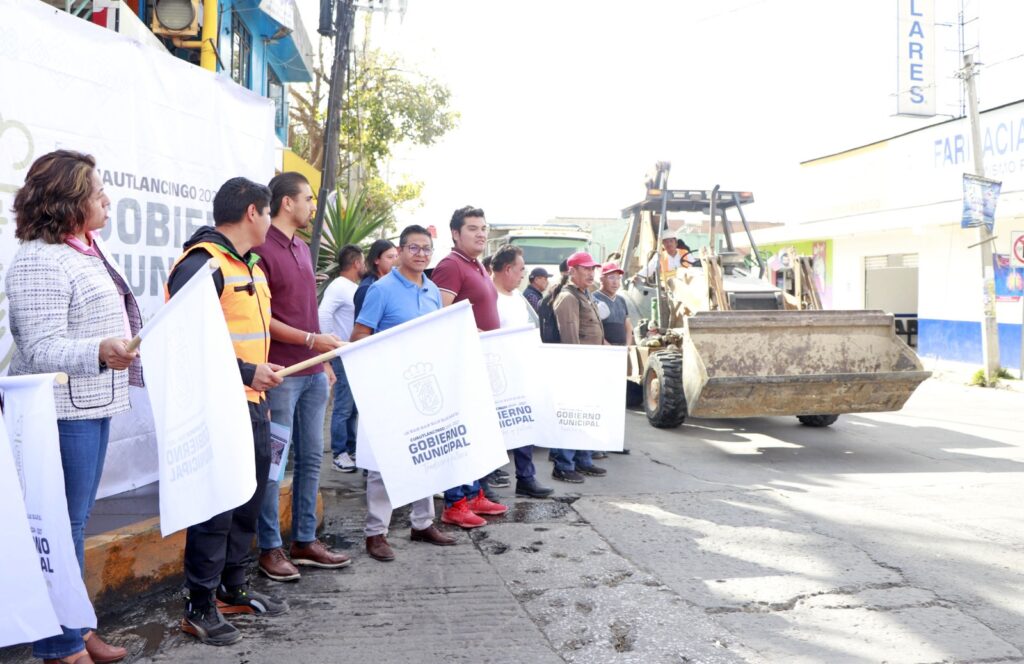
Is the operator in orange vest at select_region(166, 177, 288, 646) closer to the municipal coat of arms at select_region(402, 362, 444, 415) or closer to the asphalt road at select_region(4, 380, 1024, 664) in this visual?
the asphalt road at select_region(4, 380, 1024, 664)

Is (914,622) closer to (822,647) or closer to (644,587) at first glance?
(822,647)

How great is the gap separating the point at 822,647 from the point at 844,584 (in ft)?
3.00

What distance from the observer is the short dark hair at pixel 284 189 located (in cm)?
446

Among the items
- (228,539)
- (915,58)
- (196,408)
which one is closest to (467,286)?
(228,539)

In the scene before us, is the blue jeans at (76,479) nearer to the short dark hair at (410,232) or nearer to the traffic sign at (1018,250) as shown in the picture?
the short dark hair at (410,232)

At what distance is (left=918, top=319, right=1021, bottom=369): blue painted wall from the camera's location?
1683 cm

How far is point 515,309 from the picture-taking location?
6805 millimetres

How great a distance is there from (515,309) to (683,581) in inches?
108

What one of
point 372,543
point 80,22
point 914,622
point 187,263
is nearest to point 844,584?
point 914,622

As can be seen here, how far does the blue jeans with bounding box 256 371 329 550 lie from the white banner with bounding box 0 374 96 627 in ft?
4.21

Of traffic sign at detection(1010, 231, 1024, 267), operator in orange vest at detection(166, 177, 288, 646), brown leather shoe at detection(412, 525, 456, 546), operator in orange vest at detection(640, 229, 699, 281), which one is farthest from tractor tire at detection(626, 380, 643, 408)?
operator in orange vest at detection(166, 177, 288, 646)

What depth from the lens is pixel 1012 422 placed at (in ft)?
36.8

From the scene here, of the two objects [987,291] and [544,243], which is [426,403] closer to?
[544,243]

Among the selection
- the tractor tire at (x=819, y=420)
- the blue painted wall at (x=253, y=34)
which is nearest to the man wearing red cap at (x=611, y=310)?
the tractor tire at (x=819, y=420)
